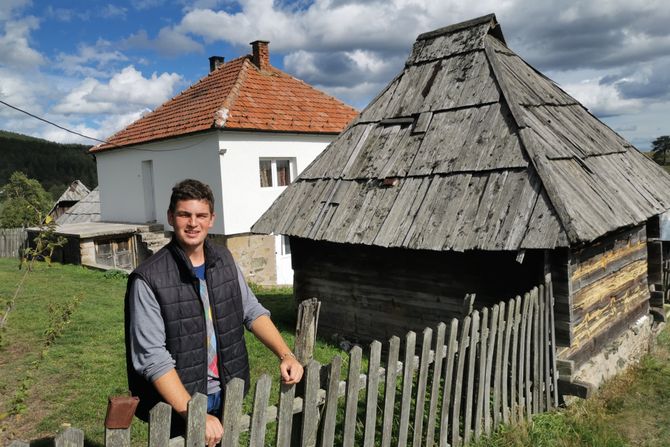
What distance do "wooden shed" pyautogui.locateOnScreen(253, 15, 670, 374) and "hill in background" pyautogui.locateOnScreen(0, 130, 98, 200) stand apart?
66.7 meters

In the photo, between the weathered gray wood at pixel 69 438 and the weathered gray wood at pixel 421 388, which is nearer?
the weathered gray wood at pixel 69 438

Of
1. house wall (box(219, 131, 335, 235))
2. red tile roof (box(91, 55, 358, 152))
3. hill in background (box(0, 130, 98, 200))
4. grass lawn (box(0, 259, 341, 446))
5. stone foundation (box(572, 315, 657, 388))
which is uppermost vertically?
hill in background (box(0, 130, 98, 200))

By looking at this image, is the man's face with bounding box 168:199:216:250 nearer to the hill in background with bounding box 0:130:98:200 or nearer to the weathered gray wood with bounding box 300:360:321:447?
the weathered gray wood with bounding box 300:360:321:447

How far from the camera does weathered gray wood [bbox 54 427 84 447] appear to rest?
1.63m

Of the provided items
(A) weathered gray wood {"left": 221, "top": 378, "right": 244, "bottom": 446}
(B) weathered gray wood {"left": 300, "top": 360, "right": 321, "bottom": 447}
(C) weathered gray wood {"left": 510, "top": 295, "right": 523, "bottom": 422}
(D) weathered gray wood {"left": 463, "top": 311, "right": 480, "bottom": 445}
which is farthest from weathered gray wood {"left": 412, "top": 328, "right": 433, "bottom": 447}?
(A) weathered gray wood {"left": 221, "top": 378, "right": 244, "bottom": 446}

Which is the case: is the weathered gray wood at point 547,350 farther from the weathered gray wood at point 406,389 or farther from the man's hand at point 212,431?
the man's hand at point 212,431

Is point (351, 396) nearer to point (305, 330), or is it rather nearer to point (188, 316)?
point (305, 330)

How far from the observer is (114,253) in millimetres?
15992

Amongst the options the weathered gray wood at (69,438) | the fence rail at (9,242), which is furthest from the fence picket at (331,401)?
the fence rail at (9,242)

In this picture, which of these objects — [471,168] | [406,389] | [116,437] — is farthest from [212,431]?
[471,168]

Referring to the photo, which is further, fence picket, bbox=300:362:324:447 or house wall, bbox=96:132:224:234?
house wall, bbox=96:132:224:234

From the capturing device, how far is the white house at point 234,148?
1388cm

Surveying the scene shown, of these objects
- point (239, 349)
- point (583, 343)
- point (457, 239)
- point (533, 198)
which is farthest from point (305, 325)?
point (583, 343)

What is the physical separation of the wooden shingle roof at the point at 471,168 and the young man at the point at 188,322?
3.30 metres
